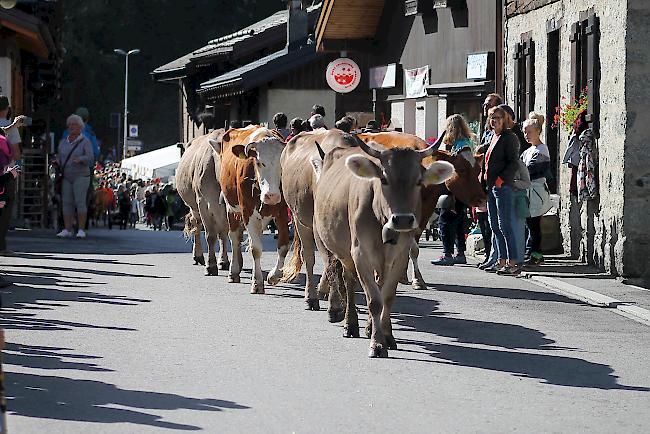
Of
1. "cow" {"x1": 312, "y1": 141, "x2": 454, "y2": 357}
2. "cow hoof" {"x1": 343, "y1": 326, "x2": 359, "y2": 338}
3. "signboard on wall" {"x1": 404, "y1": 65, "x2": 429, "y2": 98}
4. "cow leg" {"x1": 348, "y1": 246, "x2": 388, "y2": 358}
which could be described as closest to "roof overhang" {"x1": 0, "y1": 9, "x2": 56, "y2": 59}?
"signboard on wall" {"x1": 404, "y1": 65, "x2": 429, "y2": 98}

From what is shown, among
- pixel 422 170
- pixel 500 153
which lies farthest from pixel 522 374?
pixel 500 153

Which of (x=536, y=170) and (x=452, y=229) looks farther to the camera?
(x=452, y=229)

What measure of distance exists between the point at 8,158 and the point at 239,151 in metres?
2.31

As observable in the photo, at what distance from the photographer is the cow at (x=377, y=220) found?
34.6 ft

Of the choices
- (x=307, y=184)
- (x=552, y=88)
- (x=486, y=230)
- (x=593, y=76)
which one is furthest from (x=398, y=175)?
(x=552, y=88)

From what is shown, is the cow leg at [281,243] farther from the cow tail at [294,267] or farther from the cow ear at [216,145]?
the cow ear at [216,145]

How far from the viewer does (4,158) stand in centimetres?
1498

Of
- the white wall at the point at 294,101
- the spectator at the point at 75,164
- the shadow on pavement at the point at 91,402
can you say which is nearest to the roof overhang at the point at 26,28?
the spectator at the point at 75,164

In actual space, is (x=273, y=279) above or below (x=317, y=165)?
below

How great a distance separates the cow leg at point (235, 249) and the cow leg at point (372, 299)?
17.8ft

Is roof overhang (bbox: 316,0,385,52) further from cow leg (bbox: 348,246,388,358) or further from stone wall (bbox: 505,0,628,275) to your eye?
cow leg (bbox: 348,246,388,358)

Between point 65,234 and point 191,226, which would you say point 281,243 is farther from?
point 65,234

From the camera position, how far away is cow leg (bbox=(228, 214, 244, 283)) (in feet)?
53.7

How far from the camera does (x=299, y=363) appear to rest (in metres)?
10.2
